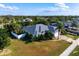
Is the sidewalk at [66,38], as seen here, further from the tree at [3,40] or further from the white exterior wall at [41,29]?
the tree at [3,40]

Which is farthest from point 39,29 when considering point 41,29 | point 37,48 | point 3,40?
A: point 3,40

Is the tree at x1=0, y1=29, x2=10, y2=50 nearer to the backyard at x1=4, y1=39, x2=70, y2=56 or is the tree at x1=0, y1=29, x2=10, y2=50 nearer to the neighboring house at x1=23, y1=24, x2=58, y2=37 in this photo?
the backyard at x1=4, y1=39, x2=70, y2=56

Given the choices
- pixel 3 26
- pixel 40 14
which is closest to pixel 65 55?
pixel 40 14

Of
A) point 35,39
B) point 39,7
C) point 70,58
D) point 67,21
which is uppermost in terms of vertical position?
point 39,7

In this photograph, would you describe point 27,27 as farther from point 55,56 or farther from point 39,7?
point 55,56

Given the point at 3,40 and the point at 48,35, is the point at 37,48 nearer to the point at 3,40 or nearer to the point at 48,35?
the point at 48,35

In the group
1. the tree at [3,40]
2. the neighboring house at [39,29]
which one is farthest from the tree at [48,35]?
the tree at [3,40]

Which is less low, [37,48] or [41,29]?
[41,29]

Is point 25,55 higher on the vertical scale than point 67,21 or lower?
lower
